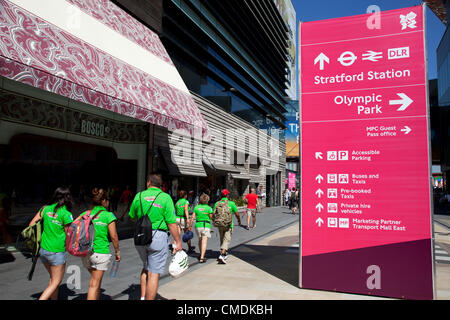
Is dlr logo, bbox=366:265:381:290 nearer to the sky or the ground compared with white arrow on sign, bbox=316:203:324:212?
nearer to the ground

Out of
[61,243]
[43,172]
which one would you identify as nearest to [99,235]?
[61,243]

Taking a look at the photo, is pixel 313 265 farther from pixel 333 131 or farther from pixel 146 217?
pixel 146 217

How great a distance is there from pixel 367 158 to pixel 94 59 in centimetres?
634

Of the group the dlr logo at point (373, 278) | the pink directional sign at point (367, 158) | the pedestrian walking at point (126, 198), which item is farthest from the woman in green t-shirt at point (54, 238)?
the pedestrian walking at point (126, 198)

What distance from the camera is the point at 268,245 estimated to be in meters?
10.4

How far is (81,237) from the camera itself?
4074 millimetres

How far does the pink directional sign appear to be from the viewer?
5141mm

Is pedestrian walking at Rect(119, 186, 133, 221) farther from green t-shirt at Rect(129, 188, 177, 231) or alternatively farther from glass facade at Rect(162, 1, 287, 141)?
green t-shirt at Rect(129, 188, 177, 231)

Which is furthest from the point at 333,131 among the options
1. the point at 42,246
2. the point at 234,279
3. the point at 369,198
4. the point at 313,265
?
the point at 42,246

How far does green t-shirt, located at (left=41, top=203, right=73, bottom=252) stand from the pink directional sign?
3814 millimetres

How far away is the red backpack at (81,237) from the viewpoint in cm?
405

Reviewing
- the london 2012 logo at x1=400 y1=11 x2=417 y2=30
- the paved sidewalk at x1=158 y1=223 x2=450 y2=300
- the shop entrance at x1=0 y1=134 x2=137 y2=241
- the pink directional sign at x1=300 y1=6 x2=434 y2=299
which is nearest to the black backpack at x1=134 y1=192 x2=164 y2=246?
the paved sidewalk at x1=158 y1=223 x2=450 y2=300

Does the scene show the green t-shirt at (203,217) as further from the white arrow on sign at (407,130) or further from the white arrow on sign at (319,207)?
the white arrow on sign at (407,130)

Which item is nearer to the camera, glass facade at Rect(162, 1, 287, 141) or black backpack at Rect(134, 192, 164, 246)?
black backpack at Rect(134, 192, 164, 246)
